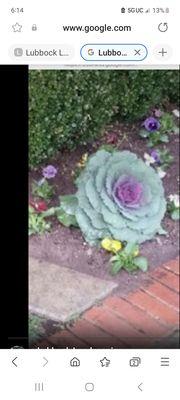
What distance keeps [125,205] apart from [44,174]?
19cm

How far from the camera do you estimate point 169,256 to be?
1.51 m

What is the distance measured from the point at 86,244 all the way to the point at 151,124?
0.94 feet

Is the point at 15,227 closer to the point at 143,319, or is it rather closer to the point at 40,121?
the point at 40,121

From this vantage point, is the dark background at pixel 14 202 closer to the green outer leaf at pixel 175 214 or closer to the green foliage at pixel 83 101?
the green foliage at pixel 83 101

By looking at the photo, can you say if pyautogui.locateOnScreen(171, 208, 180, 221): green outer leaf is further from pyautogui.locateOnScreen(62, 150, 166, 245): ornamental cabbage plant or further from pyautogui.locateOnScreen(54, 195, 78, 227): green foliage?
pyautogui.locateOnScreen(54, 195, 78, 227): green foliage

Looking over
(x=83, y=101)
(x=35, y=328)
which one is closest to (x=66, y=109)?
(x=83, y=101)

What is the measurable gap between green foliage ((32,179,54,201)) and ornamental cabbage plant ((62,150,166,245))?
48mm

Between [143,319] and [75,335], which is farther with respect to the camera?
[143,319]

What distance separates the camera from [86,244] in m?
1.46

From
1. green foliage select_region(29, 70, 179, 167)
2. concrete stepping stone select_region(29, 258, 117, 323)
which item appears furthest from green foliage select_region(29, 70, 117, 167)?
concrete stepping stone select_region(29, 258, 117, 323)

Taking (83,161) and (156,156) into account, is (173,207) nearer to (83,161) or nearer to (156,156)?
(156,156)

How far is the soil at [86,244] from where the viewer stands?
4.44 ft

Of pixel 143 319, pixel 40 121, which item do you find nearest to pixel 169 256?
pixel 143 319
